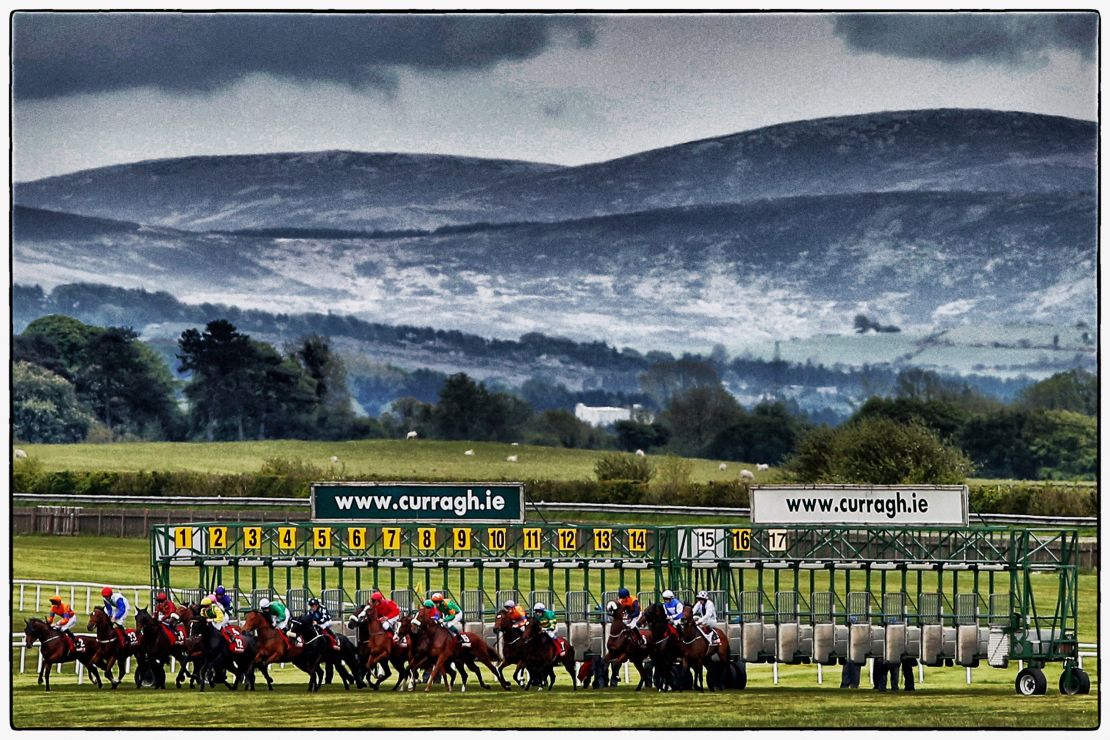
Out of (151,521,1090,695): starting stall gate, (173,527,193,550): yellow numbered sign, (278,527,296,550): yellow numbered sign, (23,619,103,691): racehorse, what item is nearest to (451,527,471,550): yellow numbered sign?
(151,521,1090,695): starting stall gate

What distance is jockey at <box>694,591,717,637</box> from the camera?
35.1 m

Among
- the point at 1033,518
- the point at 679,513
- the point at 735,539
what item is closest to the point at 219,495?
the point at 679,513

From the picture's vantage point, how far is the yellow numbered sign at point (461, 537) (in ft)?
126

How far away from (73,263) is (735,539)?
12773 centimetres

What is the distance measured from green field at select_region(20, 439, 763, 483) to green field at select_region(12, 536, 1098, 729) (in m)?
80.8

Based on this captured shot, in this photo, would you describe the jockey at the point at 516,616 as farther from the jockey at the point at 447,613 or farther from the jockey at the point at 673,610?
the jockey at the point at 673,610

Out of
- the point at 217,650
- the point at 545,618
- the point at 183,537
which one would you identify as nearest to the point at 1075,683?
the point at 545,618

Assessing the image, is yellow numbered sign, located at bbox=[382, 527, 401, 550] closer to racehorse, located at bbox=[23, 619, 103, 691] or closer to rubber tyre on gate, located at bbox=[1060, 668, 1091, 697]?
racehorse, located at bbox=[23, 619, 103, 691]

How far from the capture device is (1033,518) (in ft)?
250

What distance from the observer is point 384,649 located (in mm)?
35469

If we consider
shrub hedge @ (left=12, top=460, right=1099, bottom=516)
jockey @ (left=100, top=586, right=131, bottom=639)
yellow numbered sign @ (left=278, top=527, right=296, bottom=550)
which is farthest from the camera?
shrub hedge @ (left=12, top=460, right=1099, bottom=516)

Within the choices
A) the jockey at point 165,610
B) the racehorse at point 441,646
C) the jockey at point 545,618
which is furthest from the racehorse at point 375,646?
the jockey at point 165,610

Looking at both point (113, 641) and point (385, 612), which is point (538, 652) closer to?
→ point (385, 612)

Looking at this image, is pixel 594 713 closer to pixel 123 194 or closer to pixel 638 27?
pixel 638 27
